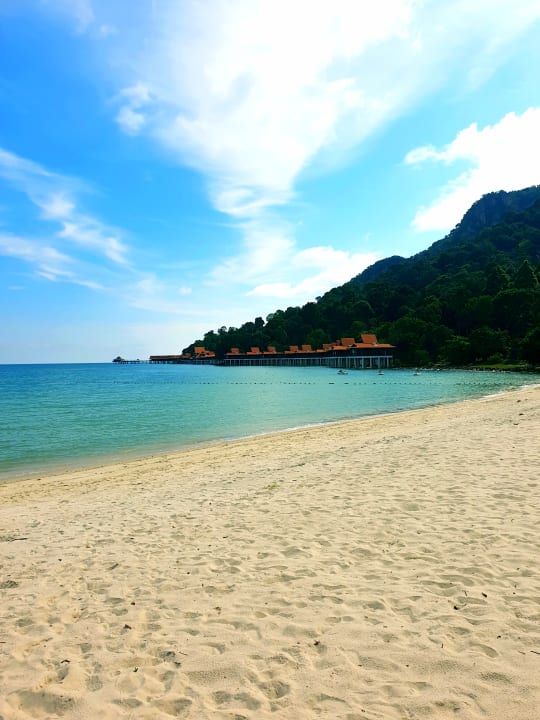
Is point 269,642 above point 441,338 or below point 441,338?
below

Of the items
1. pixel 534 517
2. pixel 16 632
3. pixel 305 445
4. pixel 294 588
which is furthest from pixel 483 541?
pixel 305 445

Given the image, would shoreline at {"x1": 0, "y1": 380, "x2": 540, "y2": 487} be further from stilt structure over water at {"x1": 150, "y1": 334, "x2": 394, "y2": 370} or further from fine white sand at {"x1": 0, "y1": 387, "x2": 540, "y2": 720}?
stilt structure over water at {"x1": 150, "y1": 334, "x2": 394, "y2": 370}

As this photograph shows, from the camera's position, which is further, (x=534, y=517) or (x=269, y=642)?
(x=534, y=517)

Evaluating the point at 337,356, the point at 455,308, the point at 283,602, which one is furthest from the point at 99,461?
the point at 337,356

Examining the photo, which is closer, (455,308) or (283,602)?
(283,602)

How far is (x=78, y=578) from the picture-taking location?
5.62 m

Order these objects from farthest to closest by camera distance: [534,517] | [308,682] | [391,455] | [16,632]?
[391,455] → [534,517] → [16,632] → [308,682]

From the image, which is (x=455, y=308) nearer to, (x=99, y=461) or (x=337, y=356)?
(x=337, y=356)

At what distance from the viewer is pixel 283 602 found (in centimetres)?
468

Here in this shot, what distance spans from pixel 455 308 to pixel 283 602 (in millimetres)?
128757

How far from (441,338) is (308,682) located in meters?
121

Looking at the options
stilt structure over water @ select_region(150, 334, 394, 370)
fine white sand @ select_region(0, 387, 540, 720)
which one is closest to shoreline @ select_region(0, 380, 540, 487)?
fine white sand @ select_region(0, 387, 540, 720)

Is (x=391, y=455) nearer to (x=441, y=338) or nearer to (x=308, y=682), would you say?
Result: (x=308, y=682)

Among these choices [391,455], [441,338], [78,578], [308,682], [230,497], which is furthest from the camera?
[441,338]
